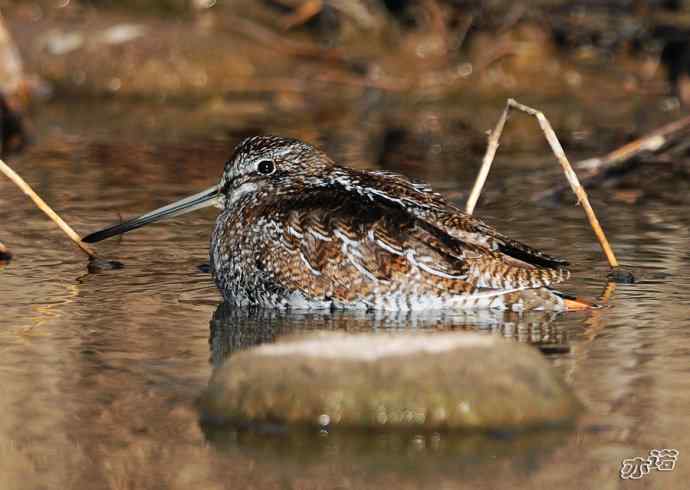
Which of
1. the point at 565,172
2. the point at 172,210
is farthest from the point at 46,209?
the point at 565,172

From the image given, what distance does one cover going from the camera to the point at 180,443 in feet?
18.8

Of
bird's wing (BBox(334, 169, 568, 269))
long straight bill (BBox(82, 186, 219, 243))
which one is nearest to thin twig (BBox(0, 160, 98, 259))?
long straight bill (BBox(82, 186, 219, 243))

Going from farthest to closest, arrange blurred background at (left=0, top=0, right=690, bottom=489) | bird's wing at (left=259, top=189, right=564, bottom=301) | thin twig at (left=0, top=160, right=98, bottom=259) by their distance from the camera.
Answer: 1. thin twig at (left=0, top=160, right=98, bottom=259)
2. bird's wing at (left=259, top=189, right=564, bottom=301)
3. blurred background at (left=0, top=0, right=690, bottom=489)

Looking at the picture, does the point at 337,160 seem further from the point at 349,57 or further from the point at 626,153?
the point at 349,57

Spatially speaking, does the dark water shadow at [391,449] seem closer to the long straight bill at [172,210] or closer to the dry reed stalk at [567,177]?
the dry reed stalk at [567,177]

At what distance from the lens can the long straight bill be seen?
29.3 feet

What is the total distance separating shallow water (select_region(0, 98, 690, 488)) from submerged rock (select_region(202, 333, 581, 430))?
78 millimetres

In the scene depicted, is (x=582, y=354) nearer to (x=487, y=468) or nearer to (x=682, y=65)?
(x=487, y=468)

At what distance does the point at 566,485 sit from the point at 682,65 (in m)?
12.4

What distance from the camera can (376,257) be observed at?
7648 millimetres

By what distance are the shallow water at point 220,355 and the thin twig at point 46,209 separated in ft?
0.51

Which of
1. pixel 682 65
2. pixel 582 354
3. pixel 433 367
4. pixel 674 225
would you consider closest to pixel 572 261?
pixel 674 225

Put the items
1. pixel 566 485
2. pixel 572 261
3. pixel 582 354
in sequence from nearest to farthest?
pixel 566 485 < pixel 582 354 < pixel 572 261

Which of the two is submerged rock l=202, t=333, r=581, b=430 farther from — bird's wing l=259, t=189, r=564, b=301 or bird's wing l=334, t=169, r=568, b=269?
bird's wing l=334, t=169, r=568, b=269
